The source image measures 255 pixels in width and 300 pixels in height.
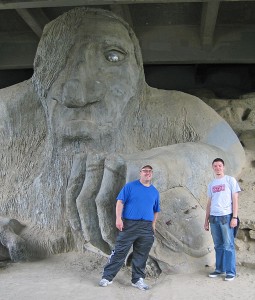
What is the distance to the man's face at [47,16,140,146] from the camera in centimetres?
345

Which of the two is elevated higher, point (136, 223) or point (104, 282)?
point (136, 223)

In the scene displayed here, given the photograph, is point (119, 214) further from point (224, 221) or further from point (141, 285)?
point (224, 221)

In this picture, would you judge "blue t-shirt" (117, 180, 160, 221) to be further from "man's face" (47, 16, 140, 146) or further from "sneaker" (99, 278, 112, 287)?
"man's face" (47, 16, 140, 146)

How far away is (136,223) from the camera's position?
9.62ft

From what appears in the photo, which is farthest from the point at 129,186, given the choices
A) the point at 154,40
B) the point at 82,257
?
the point at 154,40

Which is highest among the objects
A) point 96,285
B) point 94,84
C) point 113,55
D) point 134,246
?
point 113,55

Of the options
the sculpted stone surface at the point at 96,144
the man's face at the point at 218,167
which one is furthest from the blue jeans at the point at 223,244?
the man's face at the point at 218,167

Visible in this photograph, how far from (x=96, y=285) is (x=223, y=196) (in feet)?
3.00

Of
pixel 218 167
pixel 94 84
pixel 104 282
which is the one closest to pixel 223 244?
pixel 218 167

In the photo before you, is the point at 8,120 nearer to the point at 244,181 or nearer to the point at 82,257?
the point at 82,257

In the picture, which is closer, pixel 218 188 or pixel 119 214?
pixel 119 214

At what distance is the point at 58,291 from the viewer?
2.95 metres

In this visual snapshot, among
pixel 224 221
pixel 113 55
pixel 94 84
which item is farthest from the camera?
pixel 113 55

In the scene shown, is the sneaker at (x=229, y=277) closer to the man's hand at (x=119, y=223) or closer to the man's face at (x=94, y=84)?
the man's hand at (x=119, y=223)
